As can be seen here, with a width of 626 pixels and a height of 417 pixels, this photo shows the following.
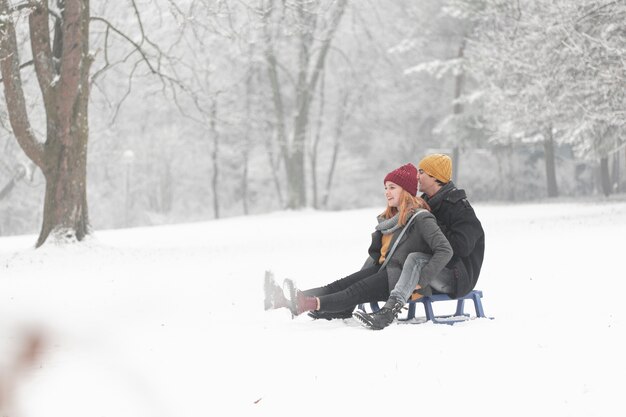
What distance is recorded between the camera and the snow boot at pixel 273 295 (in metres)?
6.46

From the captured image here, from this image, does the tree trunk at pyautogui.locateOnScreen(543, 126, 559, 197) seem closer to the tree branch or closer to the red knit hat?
the tree branch

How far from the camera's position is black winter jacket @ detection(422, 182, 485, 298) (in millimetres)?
6215

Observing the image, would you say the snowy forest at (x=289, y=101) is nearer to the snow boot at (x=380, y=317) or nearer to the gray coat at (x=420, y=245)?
the gray coat at (x=420, y=245)

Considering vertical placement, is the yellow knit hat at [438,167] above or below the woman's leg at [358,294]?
above

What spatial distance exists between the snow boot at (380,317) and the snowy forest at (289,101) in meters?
9.48

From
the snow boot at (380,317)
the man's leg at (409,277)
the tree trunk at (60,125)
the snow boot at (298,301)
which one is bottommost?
the snow boot at (380,317)

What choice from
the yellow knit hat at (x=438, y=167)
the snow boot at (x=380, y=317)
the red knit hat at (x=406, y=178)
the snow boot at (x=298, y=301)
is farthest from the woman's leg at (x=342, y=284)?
the yellow knit hat at (x=438, y=167)

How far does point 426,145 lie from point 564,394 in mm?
41419

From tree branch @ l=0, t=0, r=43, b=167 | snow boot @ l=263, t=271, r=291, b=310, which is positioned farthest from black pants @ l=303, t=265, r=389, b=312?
tree branch @ l=0, t=0, r=43, b=167

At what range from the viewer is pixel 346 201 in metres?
49.7

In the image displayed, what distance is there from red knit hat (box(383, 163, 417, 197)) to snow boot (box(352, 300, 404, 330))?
0.97 m

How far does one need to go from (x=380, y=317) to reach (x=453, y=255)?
0.94 metres

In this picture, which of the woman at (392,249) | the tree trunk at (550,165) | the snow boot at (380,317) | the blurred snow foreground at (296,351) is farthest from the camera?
the tree trunk at (550,165)

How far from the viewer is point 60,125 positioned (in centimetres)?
1452
